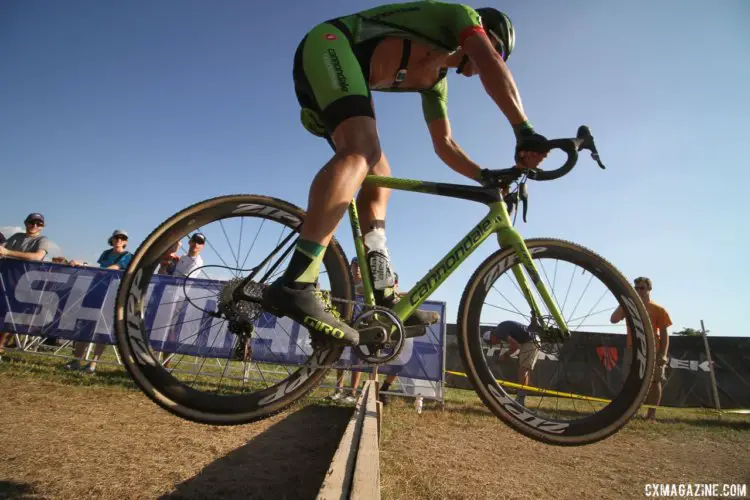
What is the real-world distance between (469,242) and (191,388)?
2.04 m

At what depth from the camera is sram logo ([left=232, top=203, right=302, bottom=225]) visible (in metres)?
2.30

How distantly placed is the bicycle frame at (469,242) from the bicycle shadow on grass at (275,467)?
223 cm

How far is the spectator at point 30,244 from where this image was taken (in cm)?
776

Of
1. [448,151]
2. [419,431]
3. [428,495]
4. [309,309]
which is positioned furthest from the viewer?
[419,431]

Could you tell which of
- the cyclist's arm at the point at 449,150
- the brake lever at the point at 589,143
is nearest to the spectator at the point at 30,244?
the cyclist's arm at the point at 449,150

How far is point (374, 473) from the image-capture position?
89.2 inches

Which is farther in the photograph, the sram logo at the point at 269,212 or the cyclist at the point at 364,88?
the sram logo at the point at 269,212

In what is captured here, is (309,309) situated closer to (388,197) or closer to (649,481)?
(388,197)

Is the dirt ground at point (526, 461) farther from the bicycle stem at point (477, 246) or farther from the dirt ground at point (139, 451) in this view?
the bicycle stem at point (477, 246)

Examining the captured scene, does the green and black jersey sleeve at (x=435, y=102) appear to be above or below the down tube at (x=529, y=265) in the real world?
above

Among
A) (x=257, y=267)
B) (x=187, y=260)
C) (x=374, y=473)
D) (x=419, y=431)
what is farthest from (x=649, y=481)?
(x=187, y=260)

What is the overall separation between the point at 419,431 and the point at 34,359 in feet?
29.5

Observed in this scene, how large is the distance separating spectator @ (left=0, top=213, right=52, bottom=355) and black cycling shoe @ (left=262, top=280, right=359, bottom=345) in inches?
357

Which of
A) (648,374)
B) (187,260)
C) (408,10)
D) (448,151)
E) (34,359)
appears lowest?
(34,359)
